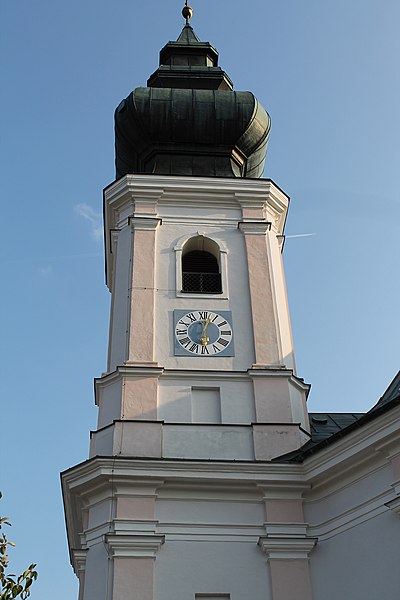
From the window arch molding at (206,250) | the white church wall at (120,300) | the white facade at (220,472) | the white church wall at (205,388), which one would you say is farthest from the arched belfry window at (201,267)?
the white church wall at (205,388)

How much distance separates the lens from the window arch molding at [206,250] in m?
16.1

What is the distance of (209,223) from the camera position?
1722 cm

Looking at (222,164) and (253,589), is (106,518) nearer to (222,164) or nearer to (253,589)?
(253,589)

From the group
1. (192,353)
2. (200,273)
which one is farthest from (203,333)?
(200,273)

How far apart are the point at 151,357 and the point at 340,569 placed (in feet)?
14.6

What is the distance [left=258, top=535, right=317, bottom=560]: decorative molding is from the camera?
41.8 ft

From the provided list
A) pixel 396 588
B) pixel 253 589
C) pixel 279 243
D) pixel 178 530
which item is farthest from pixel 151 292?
pixel 396 588

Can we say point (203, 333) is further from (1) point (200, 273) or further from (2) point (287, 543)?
(2) point (287, 543)

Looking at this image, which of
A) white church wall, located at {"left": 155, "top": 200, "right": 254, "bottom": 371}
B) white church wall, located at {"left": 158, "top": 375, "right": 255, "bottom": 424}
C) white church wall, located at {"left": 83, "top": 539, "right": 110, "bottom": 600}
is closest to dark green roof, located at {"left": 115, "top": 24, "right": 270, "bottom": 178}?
white church wall, located at {"left": 155, "top": 200, "right": 254, "bottom": 371}

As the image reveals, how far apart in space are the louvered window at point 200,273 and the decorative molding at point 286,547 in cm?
476

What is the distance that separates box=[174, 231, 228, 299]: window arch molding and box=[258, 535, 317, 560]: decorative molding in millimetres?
4599

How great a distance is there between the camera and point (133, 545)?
1264cm

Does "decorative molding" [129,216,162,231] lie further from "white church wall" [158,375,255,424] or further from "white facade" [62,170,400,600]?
"white church wall" [158,375,255,424]

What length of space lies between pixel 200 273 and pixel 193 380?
2501 millimetres
